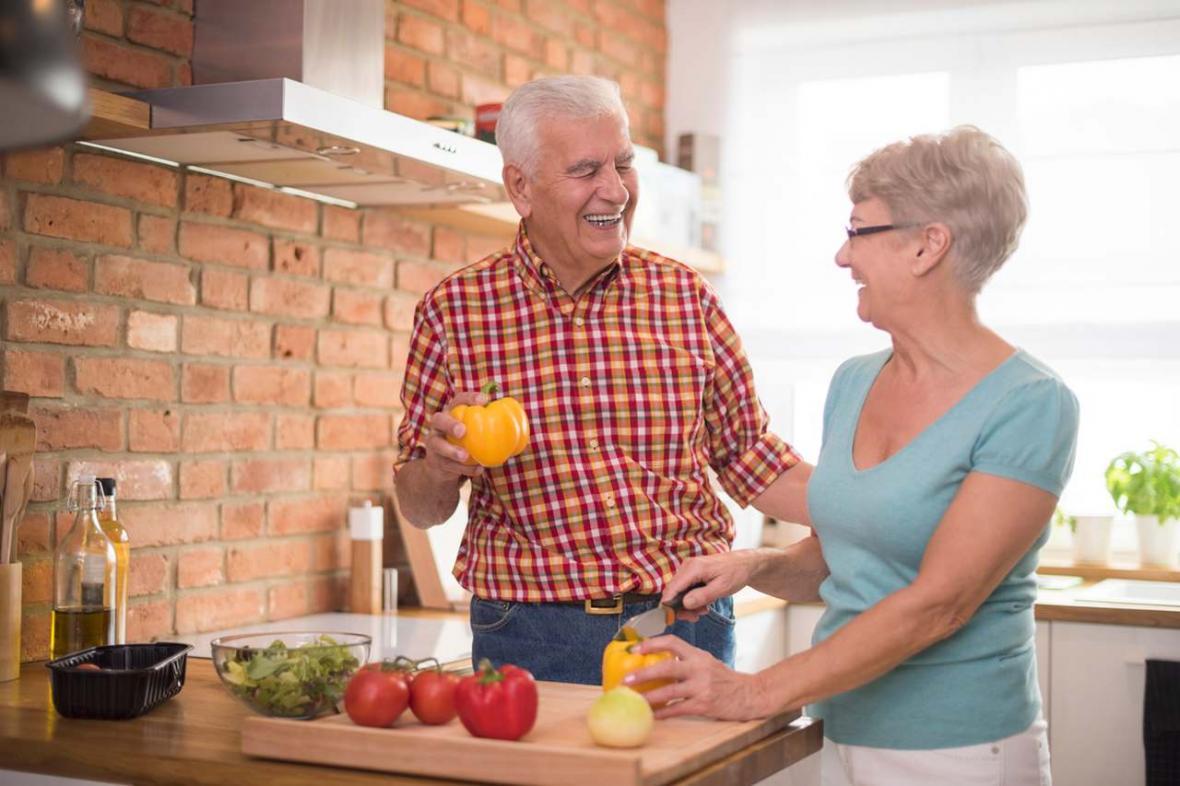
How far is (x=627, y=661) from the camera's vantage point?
64.5 inches

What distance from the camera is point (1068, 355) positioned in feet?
13.0

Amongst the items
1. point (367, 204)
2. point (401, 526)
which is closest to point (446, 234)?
point (367, 204)

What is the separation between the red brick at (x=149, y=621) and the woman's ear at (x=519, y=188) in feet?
3.29

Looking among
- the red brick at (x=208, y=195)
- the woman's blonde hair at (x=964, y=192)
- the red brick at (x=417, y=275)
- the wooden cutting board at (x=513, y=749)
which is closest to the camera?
the wooden cutting board at (x=513, y=749)

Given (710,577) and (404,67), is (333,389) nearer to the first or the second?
(404,67)

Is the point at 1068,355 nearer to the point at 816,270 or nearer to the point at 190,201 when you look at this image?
the point at 816,270

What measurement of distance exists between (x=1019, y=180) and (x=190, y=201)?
60.8 inches

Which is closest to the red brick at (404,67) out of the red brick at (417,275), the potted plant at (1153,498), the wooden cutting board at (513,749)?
the red brick at (417,275)

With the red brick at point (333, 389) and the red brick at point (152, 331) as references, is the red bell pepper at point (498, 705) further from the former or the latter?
the red brick at point (333, 389)

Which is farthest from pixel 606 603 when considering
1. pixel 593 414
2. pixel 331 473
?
pixel 331 473

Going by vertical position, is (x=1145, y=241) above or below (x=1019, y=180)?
above

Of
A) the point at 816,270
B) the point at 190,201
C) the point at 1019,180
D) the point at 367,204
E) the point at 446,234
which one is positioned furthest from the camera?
the point at 816,270

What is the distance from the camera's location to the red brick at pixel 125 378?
2365 mm

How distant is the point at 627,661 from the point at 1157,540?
256cm
